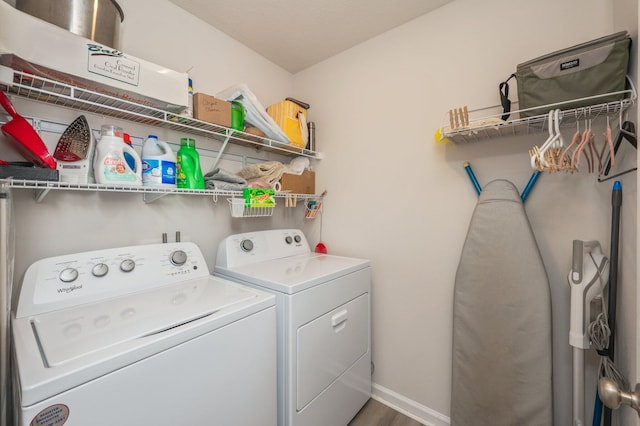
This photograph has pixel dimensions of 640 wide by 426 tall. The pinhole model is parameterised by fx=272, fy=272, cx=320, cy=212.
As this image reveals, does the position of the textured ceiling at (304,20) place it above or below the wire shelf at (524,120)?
above

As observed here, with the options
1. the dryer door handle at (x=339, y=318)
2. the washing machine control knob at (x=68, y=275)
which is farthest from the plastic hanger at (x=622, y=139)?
the washing machine control knob at (x=68, y=275)

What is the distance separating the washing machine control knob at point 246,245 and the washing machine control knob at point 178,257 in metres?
0.33

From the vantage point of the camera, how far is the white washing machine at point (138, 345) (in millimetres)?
674

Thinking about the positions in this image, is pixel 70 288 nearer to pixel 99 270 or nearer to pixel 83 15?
pixel 99 270

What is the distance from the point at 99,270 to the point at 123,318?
0.34 metres

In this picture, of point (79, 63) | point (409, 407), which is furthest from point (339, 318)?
point (79, 63)

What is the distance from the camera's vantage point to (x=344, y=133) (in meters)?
2.07

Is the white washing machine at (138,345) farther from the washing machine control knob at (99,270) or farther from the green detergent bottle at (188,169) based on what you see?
the green detergent bottle at (188,169)

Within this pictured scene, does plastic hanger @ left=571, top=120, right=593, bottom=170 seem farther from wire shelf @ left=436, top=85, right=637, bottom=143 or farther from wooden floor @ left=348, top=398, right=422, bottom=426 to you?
wooden floor @ left=348, top=398, right=422, bottom=426

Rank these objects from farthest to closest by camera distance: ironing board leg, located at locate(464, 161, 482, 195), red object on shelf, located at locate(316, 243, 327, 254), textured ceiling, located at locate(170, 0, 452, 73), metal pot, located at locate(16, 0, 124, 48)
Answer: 1. red object on shelf, located at locate(316, 243, 327, 254)
2. textured ceiling, located at locate(170, 0, 452, 73)
3. ironing board leg, located at locate(464, 161, 482, 195)
4. metal pot, located at locate(16, 0, 124, 48)

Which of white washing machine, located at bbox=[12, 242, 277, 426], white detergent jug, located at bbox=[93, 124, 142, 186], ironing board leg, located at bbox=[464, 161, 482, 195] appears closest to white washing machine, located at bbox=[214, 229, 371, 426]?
white washing machine, located at bbox=[12, 242, 277, 426]

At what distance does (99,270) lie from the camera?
1.14 meters

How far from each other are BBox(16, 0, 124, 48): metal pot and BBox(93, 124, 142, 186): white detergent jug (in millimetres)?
365

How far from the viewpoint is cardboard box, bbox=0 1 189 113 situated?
90 cm
